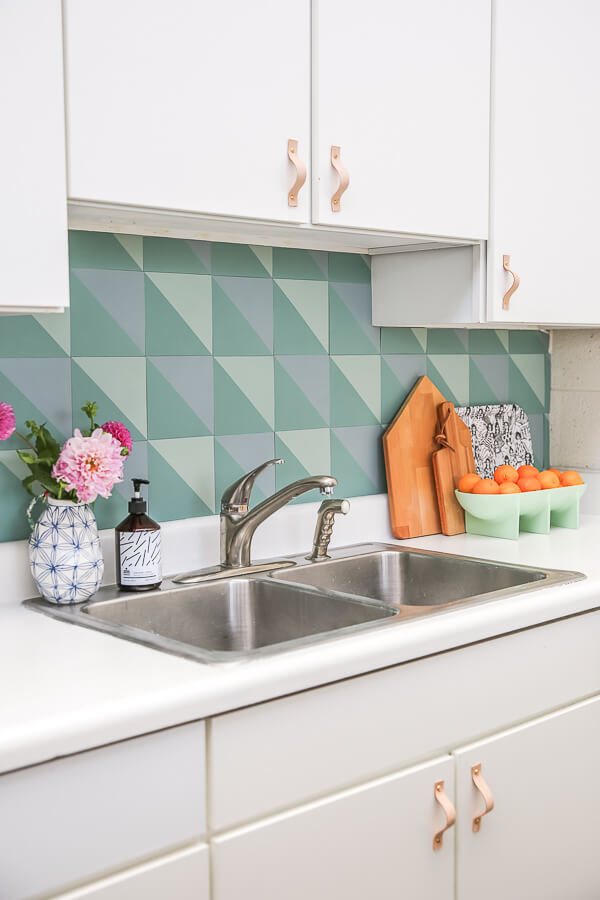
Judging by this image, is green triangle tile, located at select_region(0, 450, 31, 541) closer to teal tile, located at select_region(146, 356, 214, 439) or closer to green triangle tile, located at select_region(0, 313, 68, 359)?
green triangle tile, located at select_region(0, 313, 68, 359)

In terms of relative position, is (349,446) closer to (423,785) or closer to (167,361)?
(167,361)

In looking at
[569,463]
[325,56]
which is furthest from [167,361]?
[569,463]

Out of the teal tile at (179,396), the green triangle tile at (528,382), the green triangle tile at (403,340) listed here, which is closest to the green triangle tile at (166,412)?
the teal tile at (179,396)

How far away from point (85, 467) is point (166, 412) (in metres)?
0.37

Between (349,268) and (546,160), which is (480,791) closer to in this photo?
(349,268)

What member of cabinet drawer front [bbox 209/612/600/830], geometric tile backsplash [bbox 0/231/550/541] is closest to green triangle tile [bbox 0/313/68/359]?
geometric tile backsplash [bbox 0/231/550/541]

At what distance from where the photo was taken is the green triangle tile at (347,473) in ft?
7.82

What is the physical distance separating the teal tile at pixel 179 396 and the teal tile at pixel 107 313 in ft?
0.21

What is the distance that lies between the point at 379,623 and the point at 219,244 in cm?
92

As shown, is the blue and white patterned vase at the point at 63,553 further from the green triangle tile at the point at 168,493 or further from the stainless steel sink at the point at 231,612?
the green triangle tile at the point at 168,493

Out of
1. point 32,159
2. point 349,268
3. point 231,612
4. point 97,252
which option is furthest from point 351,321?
point 32,159

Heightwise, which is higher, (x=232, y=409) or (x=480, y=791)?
(x=232, y=409)

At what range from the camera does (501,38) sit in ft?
7.04

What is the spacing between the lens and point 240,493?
205cm
